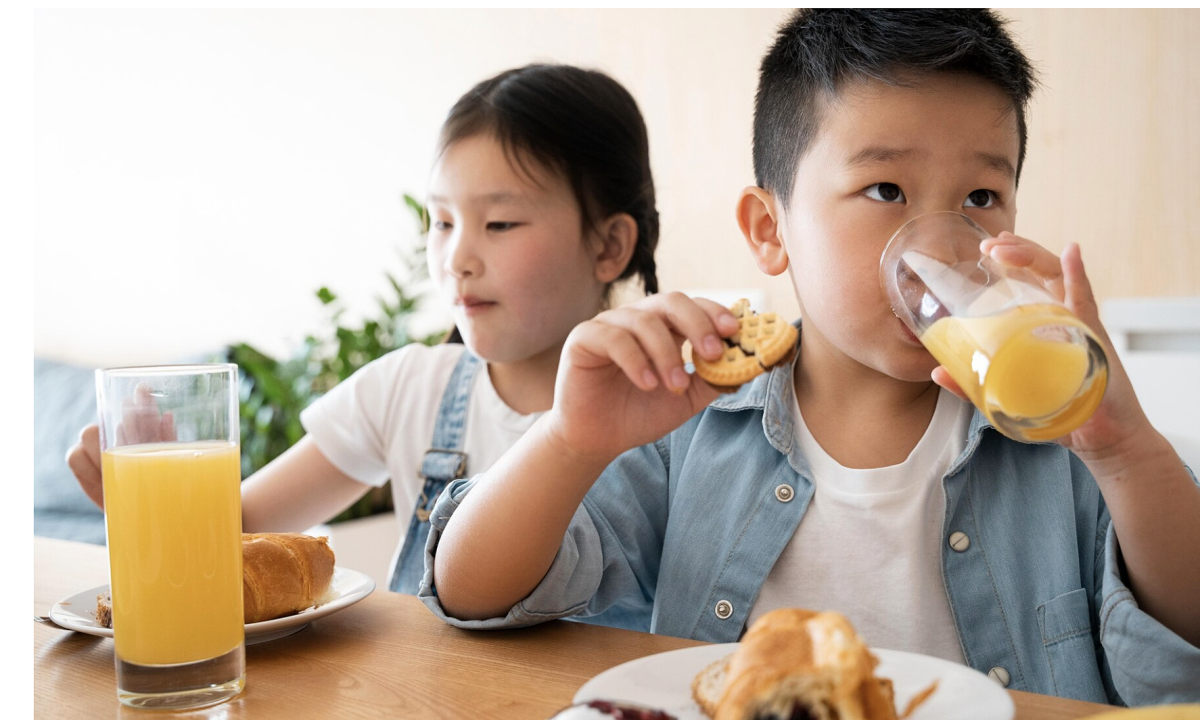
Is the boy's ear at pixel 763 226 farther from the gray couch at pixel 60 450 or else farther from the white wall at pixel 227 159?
the gray couch at pixel 60 450

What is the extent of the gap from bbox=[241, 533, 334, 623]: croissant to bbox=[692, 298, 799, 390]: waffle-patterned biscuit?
15.4 inches

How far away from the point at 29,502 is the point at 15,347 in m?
0.12

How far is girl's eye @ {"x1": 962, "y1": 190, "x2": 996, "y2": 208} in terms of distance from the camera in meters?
0.95

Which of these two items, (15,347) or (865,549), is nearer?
(15,347)

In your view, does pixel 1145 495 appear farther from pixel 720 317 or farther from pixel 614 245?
pixel 614 245

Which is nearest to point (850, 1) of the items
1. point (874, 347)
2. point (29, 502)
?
point (874, 347)

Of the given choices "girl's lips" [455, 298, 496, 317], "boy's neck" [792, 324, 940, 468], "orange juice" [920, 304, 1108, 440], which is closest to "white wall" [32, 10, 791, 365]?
"girl's lips" [455, 298, 496, 317]

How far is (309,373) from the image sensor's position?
3139mm

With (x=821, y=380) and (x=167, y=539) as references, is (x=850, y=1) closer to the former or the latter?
(x=821, y=380)

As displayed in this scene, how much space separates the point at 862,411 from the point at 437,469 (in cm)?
72

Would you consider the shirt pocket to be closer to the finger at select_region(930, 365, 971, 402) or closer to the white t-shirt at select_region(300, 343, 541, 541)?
the finger at select_region(930, 365, 971, 402)

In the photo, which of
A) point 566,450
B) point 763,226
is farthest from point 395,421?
point 566,450

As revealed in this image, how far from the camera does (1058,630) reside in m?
0.94

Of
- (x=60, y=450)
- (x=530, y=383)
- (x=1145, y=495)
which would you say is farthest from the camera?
(x=60, y=450)
